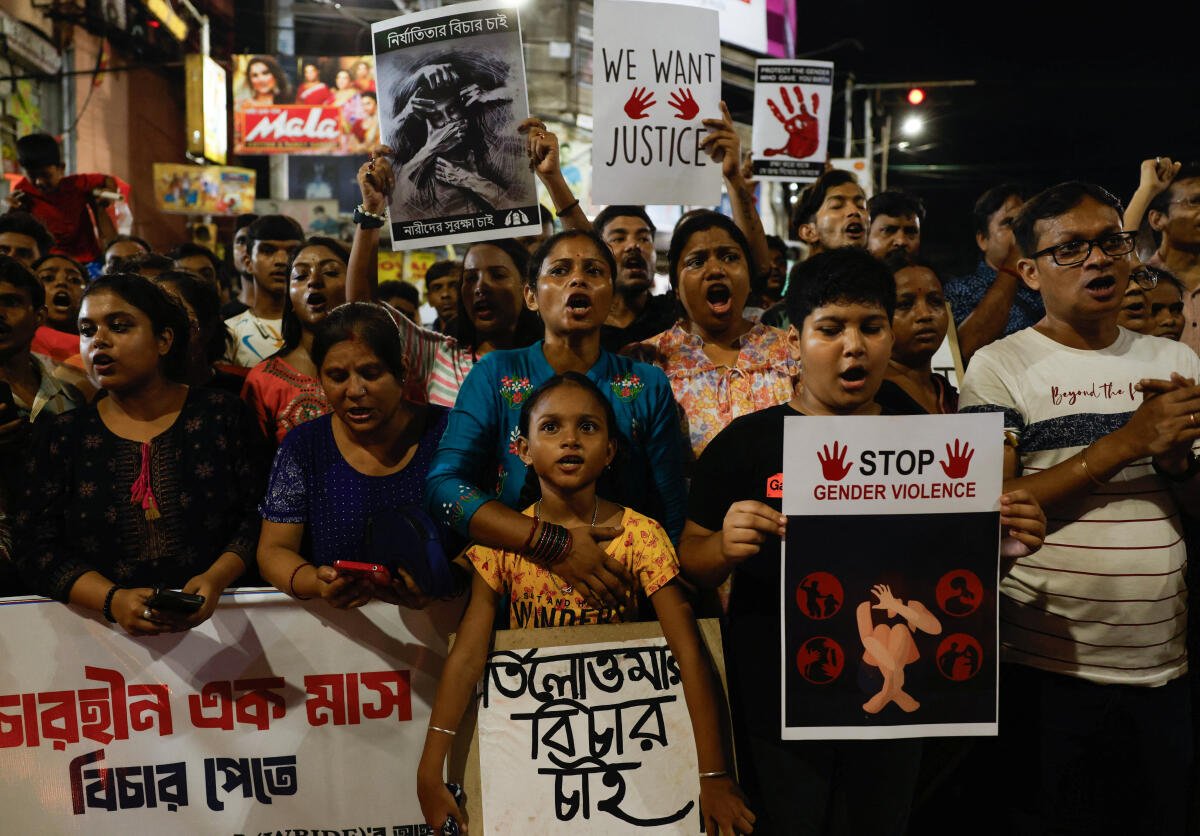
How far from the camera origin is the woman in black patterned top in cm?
314

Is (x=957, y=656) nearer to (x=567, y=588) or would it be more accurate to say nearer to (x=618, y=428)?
(x=567, y=588)

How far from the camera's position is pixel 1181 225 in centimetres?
452

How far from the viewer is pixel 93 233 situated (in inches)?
295

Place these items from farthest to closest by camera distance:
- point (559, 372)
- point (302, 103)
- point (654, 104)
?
point (302, 103) → point (654, 104) → point (559, 372)

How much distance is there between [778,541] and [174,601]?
5.71 feet

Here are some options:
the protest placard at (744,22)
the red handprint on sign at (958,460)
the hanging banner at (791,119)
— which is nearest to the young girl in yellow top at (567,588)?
the red handprint on sign at (958,460)

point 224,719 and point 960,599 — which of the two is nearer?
point 960,599

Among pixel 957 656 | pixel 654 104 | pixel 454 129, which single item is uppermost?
pixel 654 104

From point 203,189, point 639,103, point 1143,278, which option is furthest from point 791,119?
point 203,189

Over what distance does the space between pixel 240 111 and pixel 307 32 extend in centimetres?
471

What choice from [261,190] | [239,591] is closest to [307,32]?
[261,190]

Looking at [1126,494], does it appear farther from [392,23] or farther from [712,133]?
[392,23]

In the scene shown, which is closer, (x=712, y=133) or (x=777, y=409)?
(x=777, y=409)

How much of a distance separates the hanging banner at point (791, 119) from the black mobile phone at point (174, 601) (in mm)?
4400
